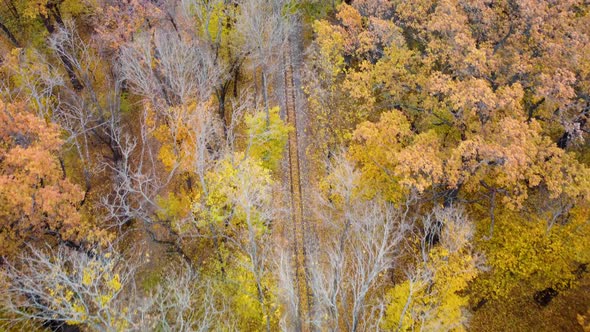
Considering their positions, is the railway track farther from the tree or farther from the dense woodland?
the tree

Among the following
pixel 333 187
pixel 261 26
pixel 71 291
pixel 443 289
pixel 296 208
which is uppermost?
pixel 261 26

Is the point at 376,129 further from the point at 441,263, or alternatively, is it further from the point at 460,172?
the point at 441,263

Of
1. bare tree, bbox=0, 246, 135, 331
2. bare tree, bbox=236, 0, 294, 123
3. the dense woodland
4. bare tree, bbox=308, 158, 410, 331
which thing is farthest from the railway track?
bare tree, bbox=0, 246, 135, 331

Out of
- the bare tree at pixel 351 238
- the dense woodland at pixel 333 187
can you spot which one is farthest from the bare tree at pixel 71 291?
the bare tree at pixel 351 238

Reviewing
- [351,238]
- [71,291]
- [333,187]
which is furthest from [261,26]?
[71,291]

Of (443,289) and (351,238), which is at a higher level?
(351,238)

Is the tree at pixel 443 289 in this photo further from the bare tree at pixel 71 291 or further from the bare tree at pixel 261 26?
the bare tree at pixel 261 26

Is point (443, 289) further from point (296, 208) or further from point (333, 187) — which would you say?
point (296, 208)

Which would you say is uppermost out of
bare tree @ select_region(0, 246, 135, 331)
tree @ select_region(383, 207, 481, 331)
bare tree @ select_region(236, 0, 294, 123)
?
bare tree @ select_region(236, 0, 294, 123)

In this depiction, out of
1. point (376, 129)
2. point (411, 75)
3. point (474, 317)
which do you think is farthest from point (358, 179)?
point (474, 317)
